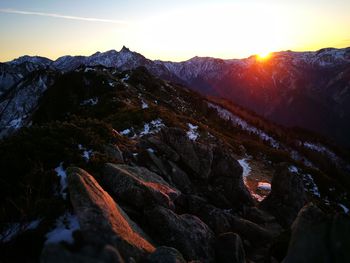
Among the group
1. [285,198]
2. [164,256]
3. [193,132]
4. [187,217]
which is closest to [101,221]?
[164,256]

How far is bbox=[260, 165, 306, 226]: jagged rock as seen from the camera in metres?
22.9

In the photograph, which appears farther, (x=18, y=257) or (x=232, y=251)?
(x=232, y=251)

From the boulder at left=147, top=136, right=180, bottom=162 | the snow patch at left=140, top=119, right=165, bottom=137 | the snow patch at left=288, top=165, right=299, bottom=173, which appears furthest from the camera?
the snow patch at left=288, top=165, right=299, bottom=173

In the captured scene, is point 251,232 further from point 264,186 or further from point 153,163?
point 264,186

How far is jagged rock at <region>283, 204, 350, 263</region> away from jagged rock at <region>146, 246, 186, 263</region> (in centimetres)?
319

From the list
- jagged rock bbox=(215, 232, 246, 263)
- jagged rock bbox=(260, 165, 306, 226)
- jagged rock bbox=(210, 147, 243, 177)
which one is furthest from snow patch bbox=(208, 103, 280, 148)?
jagged rock bbox=(215, 232, 246, 263)

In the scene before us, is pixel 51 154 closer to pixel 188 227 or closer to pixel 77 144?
pixel 77 144

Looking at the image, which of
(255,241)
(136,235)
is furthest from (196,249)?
(255,241)

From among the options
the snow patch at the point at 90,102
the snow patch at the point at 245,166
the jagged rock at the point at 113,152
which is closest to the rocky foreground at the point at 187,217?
the jagged rock at the point at 113,152

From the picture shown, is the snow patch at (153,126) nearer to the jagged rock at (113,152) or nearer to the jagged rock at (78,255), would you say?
the jagged rock at (113,152)

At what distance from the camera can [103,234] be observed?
9828mm

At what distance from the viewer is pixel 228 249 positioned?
13828mm

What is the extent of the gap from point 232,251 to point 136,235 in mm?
4496

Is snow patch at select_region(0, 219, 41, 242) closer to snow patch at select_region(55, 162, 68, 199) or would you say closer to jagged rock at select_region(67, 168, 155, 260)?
snow patch at select_region(55, 162, 68, 199)
